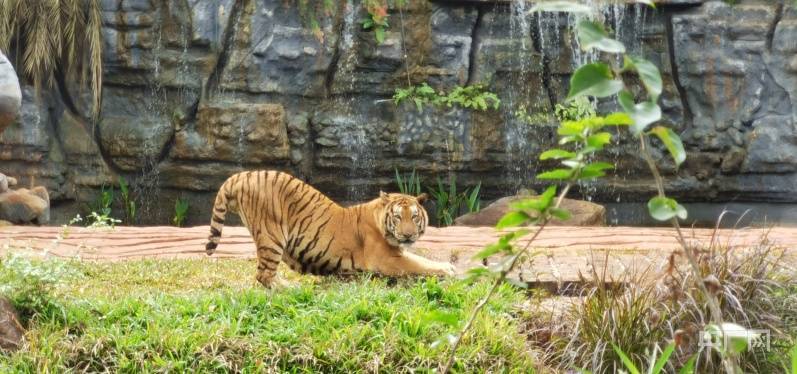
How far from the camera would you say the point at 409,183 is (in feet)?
Result: 43.4

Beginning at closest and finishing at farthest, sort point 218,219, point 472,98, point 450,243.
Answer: point 218,219, point 450,243, point 472,98

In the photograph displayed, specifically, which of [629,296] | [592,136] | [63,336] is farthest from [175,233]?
[592,136]

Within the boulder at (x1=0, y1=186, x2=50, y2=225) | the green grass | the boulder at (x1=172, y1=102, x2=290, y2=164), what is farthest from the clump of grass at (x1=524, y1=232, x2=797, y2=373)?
the boulder at (x1=172, y1=102, x2=290, y2=164)

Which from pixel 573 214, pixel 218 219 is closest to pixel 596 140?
pixel 218 219

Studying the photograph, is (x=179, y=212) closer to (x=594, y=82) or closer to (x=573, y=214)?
(x=573, y=214)

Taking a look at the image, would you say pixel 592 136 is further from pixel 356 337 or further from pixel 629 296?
pixel 629 296

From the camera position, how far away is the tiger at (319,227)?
6.48 metres

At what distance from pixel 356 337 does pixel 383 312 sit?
1.14 ft

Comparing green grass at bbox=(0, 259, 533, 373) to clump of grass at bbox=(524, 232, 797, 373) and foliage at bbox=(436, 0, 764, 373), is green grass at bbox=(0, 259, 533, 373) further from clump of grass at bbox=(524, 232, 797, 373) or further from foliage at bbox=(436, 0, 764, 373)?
foliage at bbox=(436, 0, 764, 373)

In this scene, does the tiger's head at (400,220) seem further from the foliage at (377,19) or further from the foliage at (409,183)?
the foliage at (377,19)

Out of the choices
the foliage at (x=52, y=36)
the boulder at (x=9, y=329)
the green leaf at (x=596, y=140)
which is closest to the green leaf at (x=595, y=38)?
the green leaf at (x=596, y=140)

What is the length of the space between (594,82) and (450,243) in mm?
6891

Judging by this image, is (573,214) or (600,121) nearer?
(600,121)

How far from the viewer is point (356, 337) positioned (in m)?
5.21
